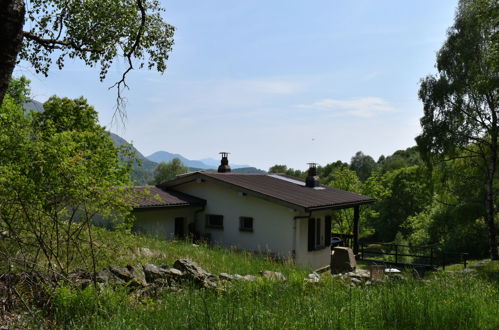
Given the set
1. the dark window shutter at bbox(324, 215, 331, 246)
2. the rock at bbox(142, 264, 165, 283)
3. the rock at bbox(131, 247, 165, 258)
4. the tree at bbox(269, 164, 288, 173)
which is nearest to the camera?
the rock at bbox(142, 264, 165, 283)

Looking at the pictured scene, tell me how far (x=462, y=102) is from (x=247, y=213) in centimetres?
1240

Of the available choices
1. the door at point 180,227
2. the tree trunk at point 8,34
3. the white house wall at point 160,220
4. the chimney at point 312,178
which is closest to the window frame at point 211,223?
the white house wall at point 160,220

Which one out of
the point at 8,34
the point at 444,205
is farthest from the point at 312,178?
the point at 8,34

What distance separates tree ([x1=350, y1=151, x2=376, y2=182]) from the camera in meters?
86.4

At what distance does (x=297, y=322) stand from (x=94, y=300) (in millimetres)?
2683

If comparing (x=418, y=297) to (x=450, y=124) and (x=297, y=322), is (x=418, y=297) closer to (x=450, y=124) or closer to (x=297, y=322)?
(x=297, y=322)

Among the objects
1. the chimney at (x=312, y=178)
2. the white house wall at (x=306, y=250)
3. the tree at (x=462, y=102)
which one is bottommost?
the white house wall at (x=306, y=250)

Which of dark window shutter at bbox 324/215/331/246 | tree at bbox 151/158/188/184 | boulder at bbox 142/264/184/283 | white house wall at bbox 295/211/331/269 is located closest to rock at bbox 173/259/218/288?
boulder at bbox 142/264/184/283

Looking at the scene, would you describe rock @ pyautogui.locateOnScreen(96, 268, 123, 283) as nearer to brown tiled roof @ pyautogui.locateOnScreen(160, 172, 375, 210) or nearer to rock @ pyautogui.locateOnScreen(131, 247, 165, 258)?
rock @ pyautogui.locateOnScreen(131, 247, 165, 258)

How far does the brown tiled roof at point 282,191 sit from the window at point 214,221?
1727 mm

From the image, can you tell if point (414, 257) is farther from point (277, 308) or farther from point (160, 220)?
point (277, 308)

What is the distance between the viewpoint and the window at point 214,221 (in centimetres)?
1793

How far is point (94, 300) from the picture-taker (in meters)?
5.18

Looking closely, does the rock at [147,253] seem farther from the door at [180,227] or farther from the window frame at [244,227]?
the door at [180,227]
